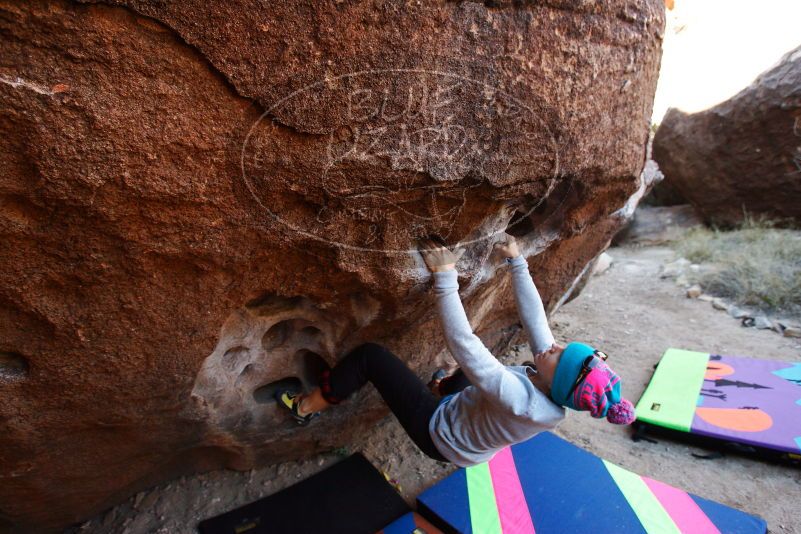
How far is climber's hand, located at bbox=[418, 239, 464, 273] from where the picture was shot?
4.73 feet

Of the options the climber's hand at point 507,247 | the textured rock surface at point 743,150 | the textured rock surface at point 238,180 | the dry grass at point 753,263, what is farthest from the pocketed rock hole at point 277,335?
the textured rock surface at point 743,150

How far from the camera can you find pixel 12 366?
117cm

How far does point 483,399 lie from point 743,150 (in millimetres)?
5202

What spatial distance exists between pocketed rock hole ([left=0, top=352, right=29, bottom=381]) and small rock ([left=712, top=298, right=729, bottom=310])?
4262 mm

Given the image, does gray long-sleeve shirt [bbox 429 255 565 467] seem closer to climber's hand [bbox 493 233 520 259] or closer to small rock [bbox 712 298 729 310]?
climber's hand [bbox 493 233 520 259]

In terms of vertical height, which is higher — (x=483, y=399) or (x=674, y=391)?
(x=483, y=399)

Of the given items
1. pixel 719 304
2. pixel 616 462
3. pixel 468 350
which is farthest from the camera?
pixel 719 304

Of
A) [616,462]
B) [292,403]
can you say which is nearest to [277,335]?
[292,403]

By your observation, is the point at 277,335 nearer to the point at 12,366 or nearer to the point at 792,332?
the point at 12,366

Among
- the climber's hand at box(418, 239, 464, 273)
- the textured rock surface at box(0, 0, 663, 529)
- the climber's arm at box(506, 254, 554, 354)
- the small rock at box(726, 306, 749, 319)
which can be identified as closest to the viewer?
the textured rock surface at box(0, 0, 663, 529)

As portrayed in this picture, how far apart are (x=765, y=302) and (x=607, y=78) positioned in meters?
3.19

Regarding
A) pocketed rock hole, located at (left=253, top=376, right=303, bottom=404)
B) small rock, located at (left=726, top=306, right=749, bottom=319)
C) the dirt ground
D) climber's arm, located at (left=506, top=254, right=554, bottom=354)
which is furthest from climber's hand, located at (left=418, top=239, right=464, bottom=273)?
small rock, located at (left=726, top=306, right=749, bottom=319)

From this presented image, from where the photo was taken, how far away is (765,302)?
3578mm

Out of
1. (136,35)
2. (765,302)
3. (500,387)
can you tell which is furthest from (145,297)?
(765,302)
